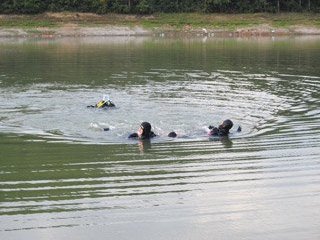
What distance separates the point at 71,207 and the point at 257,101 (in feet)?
52.8

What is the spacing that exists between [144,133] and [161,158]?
2.65m

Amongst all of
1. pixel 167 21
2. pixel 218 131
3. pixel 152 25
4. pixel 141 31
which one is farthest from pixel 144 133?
pixel 167 21

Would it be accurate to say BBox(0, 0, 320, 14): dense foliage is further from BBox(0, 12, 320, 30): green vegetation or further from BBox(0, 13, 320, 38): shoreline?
BBox(0, 13, 320, 38): shoreline

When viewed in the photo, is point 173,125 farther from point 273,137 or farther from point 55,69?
point 55,69

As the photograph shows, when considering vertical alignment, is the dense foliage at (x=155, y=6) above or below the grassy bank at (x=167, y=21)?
above

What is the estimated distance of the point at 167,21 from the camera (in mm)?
82062

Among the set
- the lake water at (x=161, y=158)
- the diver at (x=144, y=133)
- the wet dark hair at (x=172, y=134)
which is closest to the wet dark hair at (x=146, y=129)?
the diver at (x=144, y=133)

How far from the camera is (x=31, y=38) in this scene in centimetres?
7338

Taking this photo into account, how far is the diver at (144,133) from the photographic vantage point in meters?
18.2

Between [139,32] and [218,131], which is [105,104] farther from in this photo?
[139,32]

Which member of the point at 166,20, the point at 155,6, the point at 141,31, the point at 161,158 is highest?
the point at 155,6

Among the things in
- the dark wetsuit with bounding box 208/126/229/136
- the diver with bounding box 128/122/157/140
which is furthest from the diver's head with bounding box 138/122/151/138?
the dark wetsuit with bounding box 208/126/229/136

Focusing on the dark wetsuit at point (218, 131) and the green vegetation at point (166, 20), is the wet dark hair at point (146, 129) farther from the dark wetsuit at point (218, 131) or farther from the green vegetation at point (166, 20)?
the green vegetation at point (166, 20)

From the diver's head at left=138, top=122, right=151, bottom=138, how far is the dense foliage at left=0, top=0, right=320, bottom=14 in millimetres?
68051
